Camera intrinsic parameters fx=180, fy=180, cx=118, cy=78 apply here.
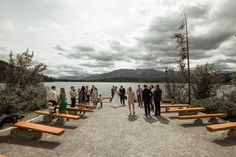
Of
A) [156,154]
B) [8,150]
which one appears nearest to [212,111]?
[156,154]

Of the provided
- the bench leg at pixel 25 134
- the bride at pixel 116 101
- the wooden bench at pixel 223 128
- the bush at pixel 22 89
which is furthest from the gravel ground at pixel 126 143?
the bride at pixel 116 101

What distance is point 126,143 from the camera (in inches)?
287

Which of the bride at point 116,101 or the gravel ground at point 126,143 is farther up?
the bride at point 116,101

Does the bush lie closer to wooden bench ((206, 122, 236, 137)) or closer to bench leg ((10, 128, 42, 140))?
bench leg ((10, 128, 42, 140))

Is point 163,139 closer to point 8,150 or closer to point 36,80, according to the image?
point 8,150

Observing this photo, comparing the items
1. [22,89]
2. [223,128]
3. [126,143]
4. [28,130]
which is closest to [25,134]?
[28,130]

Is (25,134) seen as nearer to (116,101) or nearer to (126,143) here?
(126,143)

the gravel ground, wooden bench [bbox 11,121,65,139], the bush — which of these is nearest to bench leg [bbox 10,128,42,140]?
wooden bench [bbox 11,121,65,139]

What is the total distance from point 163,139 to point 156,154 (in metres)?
1.69

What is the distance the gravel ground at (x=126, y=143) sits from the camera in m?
6.27

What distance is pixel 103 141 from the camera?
7.54 meters

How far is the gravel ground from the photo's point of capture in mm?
6266

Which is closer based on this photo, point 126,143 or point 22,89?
point 126,143

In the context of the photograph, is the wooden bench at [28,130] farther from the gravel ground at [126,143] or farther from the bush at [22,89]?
the bush at [22,89]
